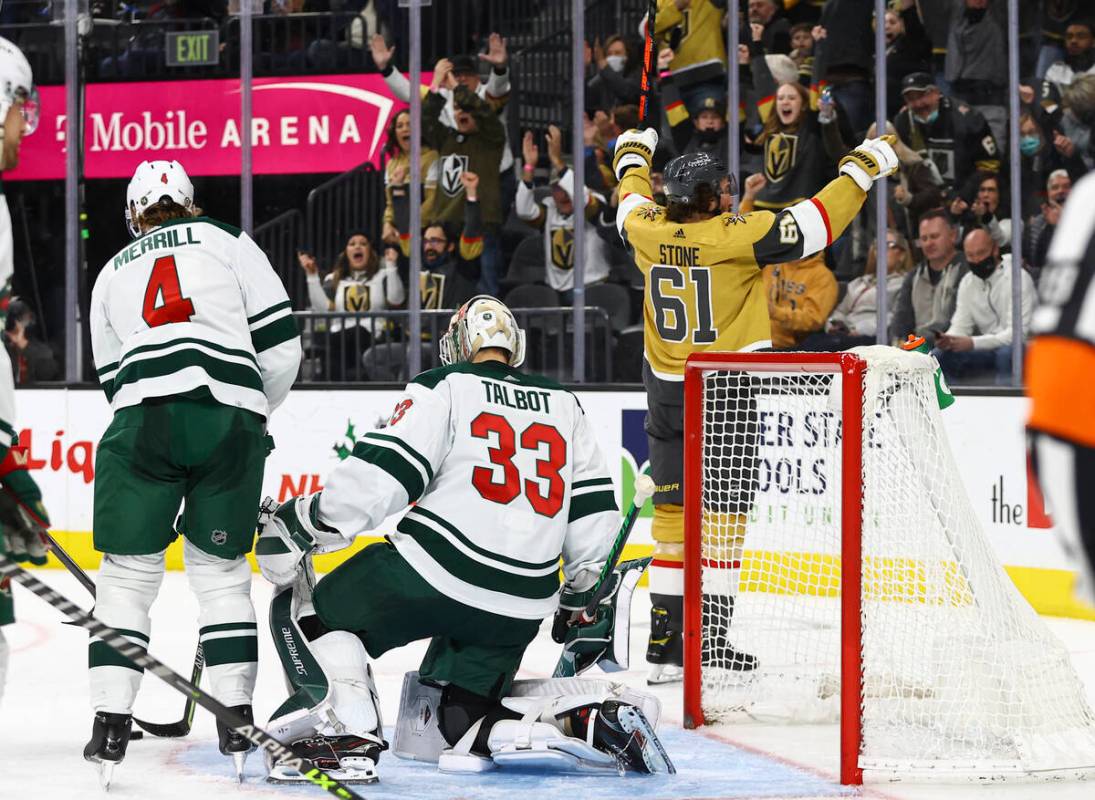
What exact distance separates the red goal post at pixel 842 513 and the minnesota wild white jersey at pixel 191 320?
0.89 meters

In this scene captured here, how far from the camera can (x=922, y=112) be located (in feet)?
22.4

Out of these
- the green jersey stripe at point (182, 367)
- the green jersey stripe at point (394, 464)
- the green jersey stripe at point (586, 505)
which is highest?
the green jersey stripe at point (182, 367)

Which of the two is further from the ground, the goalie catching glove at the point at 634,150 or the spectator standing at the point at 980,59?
the spectator standing at the point at 980,59

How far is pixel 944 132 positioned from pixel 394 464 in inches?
174

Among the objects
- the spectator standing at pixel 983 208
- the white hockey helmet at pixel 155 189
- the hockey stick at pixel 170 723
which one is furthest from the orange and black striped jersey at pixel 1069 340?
the spectator standing at pixel 983 208

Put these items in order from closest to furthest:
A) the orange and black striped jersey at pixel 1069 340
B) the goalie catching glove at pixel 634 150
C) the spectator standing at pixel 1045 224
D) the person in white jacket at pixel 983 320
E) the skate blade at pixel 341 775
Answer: the orange and black striped jersey at pixel 1069 340, the skate blade at pixel 341 775, the goalie catching glove at pixel 634 150, the person in white jacket at pixel 983 320, the spectator standing at pixel 1045 224

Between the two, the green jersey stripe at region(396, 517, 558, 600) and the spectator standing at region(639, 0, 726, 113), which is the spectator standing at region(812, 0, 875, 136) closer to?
the spectator standing at region(639, 0, 726, 113)

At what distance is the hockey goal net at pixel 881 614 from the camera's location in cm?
307

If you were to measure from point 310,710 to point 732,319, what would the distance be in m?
1.53

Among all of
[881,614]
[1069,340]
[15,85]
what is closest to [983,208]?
[881,614]

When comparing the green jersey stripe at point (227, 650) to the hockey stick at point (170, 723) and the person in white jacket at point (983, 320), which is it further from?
the person in white jacket at point (983, 320)

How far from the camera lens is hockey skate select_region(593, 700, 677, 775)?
3.07 meters

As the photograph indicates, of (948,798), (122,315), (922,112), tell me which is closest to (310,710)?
(122,315)

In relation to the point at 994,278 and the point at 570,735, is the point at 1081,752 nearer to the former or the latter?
the point at 570,735
